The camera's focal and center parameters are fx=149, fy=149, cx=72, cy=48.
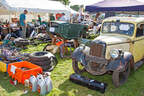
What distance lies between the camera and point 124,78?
160 inches

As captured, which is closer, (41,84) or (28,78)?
(41,84)

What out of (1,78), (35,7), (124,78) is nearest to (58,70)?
(1,78)

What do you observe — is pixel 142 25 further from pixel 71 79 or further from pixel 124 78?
pixel 71 79

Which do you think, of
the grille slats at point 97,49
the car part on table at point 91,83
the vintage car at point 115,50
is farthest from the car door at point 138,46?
the car part on table at point 91,83

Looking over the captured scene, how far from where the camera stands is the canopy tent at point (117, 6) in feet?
22.3

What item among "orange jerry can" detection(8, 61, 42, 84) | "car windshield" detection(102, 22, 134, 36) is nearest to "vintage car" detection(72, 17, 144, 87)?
"car windshield" detection(102, 22, 134, 36)

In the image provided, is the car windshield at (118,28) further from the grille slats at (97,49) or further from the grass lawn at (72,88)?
the grass lawn at (72,88)

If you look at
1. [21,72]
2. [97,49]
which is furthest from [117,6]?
[21,72]

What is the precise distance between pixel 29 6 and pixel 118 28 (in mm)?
9734

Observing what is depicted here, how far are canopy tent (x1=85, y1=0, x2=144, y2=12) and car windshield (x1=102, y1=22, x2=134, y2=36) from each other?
8.43 ft

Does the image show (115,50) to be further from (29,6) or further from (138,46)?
(29,6)

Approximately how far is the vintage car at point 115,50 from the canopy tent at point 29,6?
862 centimetres

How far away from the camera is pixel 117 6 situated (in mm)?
7230

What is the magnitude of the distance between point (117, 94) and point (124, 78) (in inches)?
24.3
